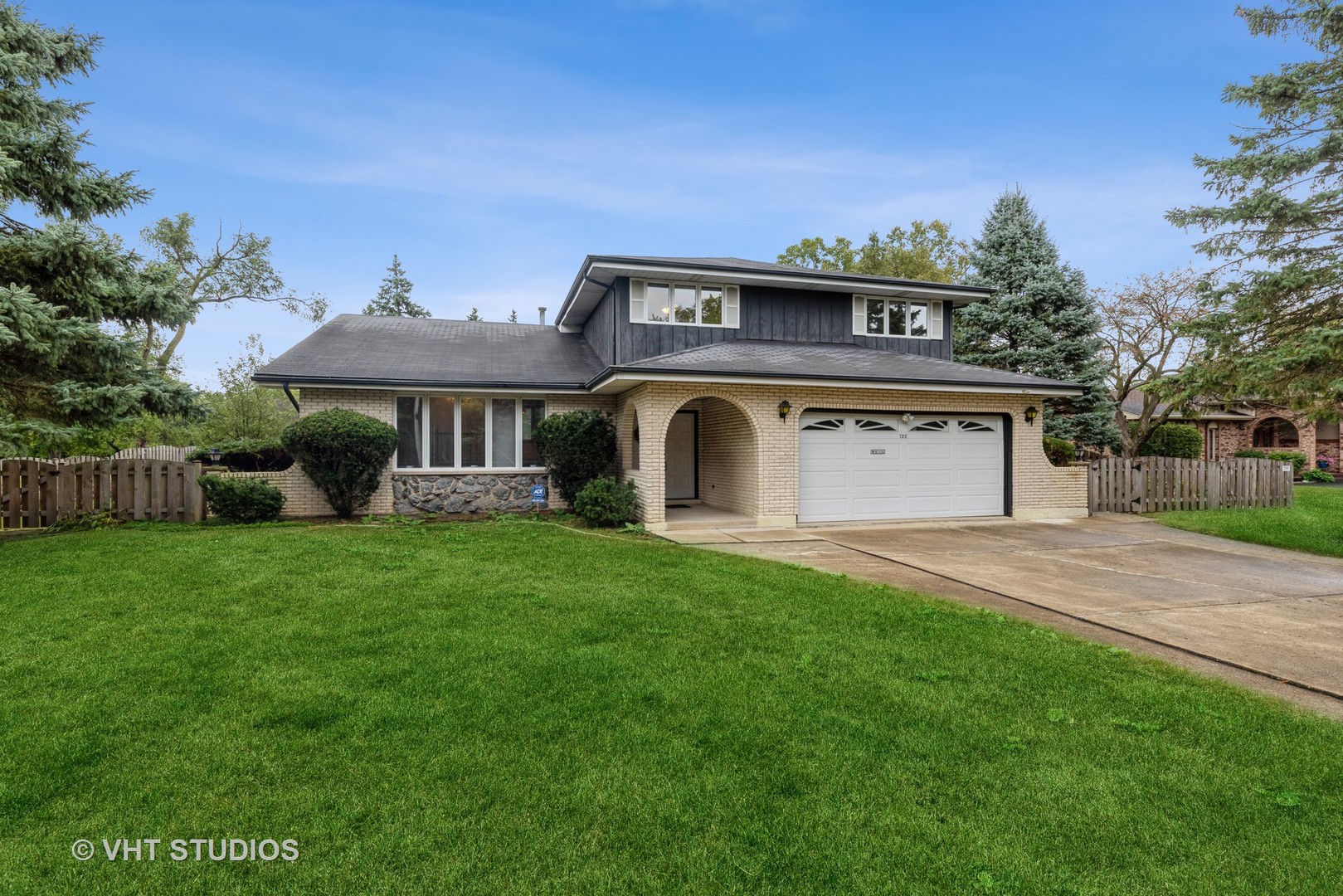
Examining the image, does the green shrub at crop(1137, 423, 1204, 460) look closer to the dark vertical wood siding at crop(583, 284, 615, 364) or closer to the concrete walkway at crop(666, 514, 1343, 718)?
the concrete walkway at crop(666, 514, 1343, 718)

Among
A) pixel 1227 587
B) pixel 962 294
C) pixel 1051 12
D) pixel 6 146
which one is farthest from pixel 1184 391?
pixel 6 146

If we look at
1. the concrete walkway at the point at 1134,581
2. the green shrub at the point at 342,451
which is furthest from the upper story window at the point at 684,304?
the green shrub at the point at 342,451

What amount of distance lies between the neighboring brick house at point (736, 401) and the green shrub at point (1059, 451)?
9.43 ft

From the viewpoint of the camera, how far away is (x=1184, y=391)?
1222 centimetres

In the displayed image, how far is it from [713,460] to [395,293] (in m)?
32.7

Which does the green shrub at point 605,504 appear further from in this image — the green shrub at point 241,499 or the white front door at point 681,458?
the green shrub at point 241,499

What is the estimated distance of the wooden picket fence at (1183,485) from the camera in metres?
13.8

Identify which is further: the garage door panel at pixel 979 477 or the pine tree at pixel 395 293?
the pine tree at pixel 395 293

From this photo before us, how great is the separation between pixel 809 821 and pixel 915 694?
1.55 meters

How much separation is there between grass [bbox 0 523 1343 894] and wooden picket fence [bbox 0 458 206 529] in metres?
6.56

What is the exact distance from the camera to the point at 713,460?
14492mm

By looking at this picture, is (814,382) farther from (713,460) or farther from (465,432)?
(465,432)

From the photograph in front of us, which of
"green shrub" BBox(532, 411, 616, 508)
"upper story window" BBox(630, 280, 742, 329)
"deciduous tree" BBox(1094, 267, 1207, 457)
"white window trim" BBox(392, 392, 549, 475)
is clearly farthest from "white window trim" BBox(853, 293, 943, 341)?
"deciduous tree" BBox(1094, 267, 1207, 457)

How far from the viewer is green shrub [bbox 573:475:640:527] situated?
1116 cm
